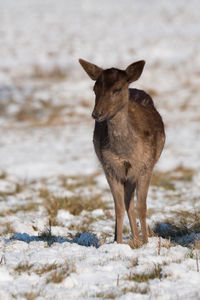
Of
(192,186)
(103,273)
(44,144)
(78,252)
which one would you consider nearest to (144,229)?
(78,252)

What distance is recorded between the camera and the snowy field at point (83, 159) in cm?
378

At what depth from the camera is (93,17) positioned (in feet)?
112

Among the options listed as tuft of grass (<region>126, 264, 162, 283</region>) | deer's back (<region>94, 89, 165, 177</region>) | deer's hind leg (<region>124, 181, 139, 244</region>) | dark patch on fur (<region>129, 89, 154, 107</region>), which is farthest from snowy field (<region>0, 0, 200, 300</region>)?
dark patch on fur (<region>129, 89, 154, 107</region>)

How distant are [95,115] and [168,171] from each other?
6.38 m

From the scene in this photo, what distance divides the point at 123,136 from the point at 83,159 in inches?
284

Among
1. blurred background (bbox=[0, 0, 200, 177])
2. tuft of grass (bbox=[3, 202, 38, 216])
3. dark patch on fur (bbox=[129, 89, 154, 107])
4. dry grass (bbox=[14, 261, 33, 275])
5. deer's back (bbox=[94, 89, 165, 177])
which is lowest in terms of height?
dry grass (bbox=[14, 261, 33, 275])

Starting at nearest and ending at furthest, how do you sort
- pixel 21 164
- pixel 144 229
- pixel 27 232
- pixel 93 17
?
pixel 144 229 < pixel 27 232 < pixel 21 164 < pixel 93 17

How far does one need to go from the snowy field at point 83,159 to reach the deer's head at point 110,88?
1342 mm

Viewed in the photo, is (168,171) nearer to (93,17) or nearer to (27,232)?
(27,232)

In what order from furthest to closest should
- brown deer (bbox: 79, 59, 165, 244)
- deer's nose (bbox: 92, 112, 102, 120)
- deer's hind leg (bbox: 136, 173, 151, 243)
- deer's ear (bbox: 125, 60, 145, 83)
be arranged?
deer's hind leg (bbox: 136, 173, 151, 243) < deer's ear (bbox: 125, 60, 145, 83) < brown deer (bbox: 79, 59, 165, 244) < deer's nose (bbox: 92, 112, 102, 120)

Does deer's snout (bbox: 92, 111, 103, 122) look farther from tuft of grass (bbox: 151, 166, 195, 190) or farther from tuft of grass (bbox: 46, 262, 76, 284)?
tuft of grass (bbox: 151, 166, 195, 190)

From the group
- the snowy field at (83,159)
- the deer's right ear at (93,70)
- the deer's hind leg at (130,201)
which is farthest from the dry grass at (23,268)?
the deer's right ear at (93,70)

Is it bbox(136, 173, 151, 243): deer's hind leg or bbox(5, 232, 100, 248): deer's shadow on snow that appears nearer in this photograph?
bbox(136, 173, 151, 243): deer's hind leg

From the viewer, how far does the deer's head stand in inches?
179
